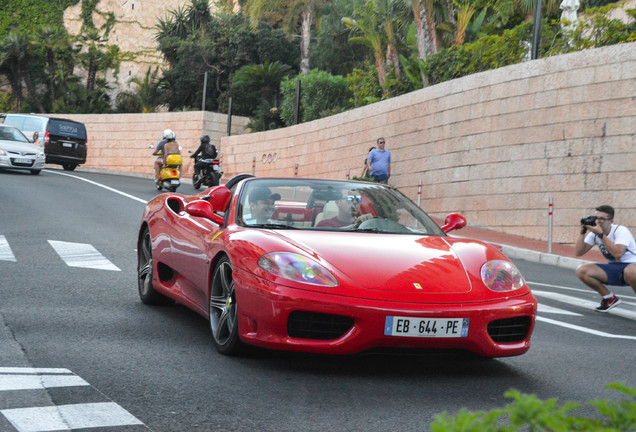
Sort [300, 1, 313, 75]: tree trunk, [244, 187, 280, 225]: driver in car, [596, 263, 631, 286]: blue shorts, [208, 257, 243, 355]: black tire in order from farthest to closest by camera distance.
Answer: [300, 1, 313, 75]: tree trunk, [596, 263, 631, 286]: blue shorts, [244, 187, 280, 225]: driver in car, [208, 257, 243, 355]: black tire

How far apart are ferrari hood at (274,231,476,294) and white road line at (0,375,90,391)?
5.01 ft

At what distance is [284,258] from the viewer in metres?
5.30

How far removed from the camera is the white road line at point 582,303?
941 cm

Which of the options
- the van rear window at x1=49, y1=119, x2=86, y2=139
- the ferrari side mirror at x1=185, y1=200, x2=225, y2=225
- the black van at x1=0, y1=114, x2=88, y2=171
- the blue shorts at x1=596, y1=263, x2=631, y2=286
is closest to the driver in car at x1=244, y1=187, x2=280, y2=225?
the ferrari side mirror at x1=185, y1=200, x2=225, y2=225

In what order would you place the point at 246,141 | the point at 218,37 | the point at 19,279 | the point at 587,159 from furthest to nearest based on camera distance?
the point at 218,37
the point at 246,141
the point at 587,159
the point at 19,279

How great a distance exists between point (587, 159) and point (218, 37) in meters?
40.3

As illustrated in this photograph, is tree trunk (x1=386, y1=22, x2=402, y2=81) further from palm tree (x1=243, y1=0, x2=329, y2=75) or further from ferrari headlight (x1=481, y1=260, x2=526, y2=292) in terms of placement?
ferrari headlight (x1=481, y1=260, x2=526, y2=292)

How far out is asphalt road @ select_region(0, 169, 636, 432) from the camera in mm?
4242

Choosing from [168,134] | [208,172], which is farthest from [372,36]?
[168,134]

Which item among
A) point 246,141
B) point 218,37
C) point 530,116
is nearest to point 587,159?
point 530,116

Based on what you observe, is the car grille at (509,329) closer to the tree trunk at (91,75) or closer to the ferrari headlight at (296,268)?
the ferrari headlight at (296,268)

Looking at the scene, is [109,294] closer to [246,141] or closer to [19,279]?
[19,279]

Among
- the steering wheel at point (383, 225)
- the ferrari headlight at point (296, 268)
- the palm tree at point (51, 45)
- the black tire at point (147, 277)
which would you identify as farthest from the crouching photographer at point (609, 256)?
the palm tree at point (51, 45)

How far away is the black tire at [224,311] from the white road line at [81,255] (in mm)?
4379
